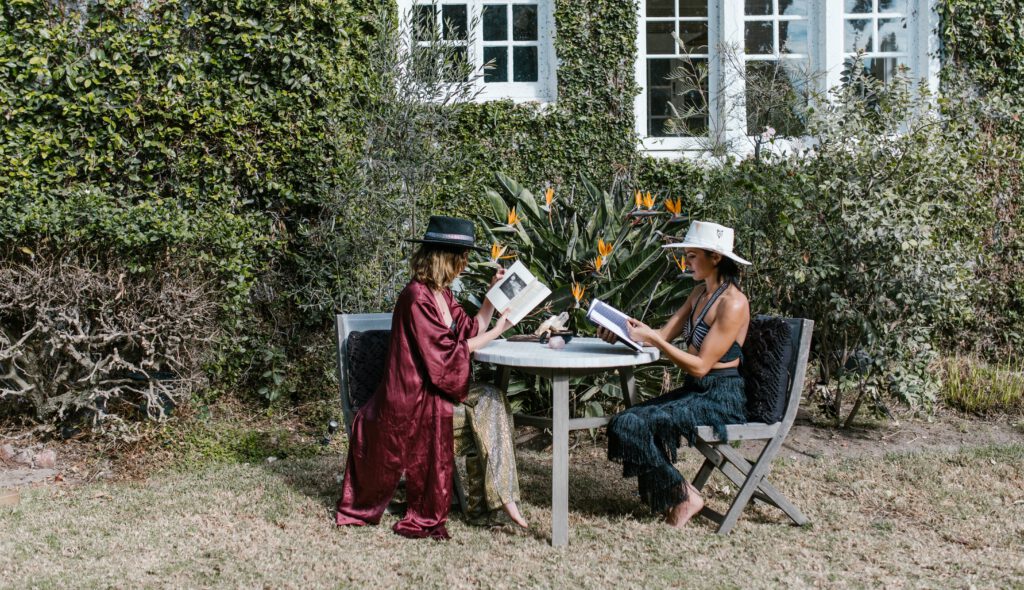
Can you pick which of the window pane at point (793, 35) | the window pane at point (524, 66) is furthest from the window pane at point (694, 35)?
the window pane at point (524, 66)

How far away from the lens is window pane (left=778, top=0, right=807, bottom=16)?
877 centimetres

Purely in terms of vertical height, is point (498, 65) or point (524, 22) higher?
point (524, 22)

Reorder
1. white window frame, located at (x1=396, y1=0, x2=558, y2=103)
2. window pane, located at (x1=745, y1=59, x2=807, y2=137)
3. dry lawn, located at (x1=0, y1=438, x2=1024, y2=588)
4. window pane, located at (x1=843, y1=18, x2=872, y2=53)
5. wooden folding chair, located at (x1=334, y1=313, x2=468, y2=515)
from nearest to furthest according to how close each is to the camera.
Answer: dry lawn, located at (x1=0, y1=438, x2=1024, y2=588), wooden folding chair, located at (x1=334, y1=313, x2=468, y2=515), window pane, located at (x1=745, y1=59, x2=807, y2=137), white window frame, located at (x1=396, y1=0, x2=558, y2=103), window pane, located at (x1=843, y1=18, x2=872, y2=53)

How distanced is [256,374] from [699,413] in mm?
3769

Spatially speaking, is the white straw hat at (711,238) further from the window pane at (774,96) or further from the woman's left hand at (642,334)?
the window pane at (774,96)

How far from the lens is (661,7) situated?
8.84 m

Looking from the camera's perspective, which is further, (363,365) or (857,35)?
(857,35)

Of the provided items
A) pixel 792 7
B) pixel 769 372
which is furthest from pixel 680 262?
pixel 792 7

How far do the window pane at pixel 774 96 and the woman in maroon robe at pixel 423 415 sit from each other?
13.1 ft

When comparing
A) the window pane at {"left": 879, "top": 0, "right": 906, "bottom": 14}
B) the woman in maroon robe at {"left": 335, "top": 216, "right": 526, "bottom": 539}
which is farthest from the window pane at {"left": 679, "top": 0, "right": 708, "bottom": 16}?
the woman in maroon robe at {"left": 335, "top": 216, "right": 526, "bottom": 539}

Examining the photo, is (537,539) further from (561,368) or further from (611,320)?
(611,320)

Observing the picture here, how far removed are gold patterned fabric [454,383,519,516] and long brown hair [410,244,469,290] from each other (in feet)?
1.97

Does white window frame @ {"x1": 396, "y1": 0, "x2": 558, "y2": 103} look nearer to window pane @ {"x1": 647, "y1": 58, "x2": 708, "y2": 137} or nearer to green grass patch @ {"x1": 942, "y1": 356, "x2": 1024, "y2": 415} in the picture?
window pane @ {"x1": 647, "y1": 58, "x2": 708, "y2": 137}

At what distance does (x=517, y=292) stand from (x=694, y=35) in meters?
5.47
